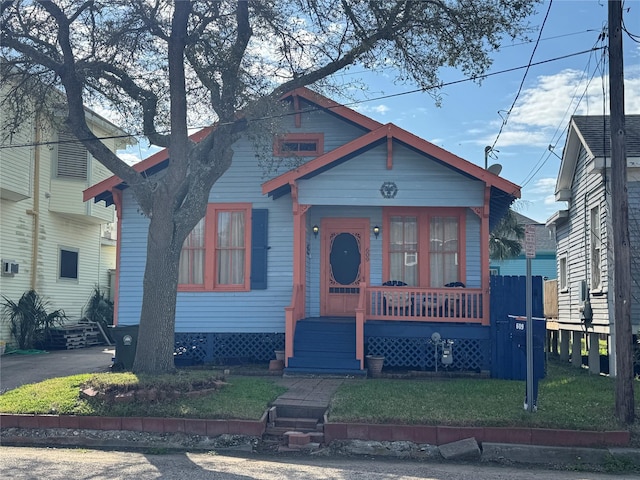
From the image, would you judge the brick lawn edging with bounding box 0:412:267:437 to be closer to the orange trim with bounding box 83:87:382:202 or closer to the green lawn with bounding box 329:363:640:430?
the green lawn with bounding box 329:363:640:430

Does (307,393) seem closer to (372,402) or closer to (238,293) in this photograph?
(372,402)

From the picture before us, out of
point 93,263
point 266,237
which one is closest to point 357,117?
point 266,237

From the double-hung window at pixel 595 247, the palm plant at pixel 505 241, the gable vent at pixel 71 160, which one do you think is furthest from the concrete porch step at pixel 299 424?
the palm plant at pixel 505 241

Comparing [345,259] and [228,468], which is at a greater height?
[345,259]

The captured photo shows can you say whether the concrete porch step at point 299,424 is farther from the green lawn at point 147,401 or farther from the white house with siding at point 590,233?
the white house with siding at point 590,233

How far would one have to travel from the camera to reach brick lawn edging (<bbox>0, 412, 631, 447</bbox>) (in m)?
7.95

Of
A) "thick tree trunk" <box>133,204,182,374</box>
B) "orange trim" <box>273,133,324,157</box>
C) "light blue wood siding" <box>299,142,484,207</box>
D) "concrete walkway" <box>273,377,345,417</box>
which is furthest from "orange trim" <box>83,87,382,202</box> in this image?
"concrete walkway" <box>273,377,345,417</box>

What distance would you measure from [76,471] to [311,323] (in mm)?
6720

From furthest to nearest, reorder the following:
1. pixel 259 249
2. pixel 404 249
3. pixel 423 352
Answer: pixel 404 249, pixel 259 249, pixel 423 352

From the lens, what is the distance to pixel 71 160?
2034 centimetres

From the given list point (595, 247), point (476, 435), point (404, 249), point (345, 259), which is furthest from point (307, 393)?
point (595, 247)

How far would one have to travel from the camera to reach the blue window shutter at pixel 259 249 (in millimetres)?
14125

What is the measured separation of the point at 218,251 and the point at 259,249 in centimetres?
94

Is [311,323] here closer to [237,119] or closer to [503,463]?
[237,119]
